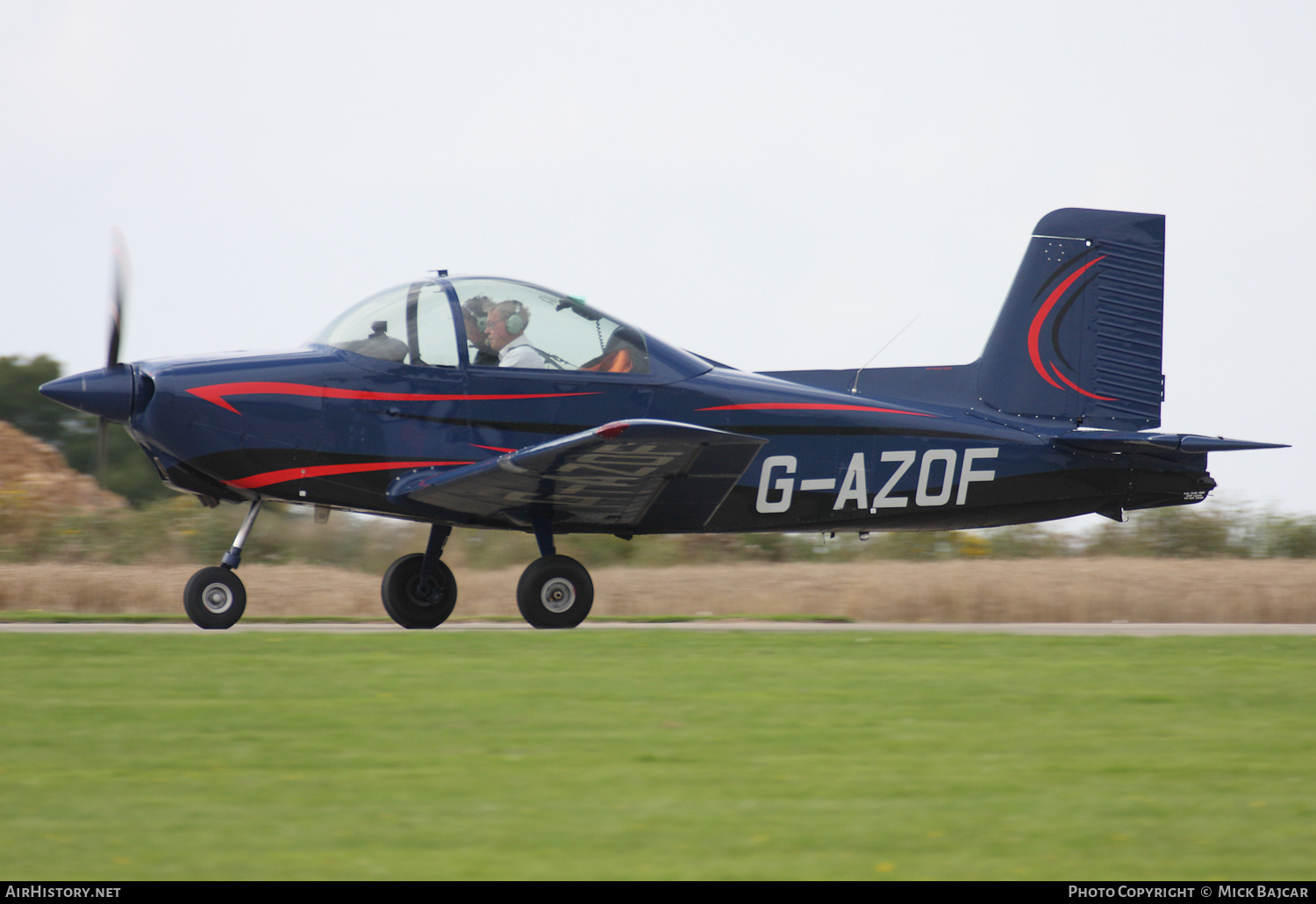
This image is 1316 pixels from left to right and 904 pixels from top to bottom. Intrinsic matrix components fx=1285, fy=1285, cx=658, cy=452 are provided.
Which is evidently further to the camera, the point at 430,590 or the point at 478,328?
the point at 430,590

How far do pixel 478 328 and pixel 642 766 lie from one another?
5590mm

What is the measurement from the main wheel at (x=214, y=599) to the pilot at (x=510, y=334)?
256 centimetres

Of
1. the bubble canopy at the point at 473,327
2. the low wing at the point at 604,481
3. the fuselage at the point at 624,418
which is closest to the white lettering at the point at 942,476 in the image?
the fuselage at the point at 624,418

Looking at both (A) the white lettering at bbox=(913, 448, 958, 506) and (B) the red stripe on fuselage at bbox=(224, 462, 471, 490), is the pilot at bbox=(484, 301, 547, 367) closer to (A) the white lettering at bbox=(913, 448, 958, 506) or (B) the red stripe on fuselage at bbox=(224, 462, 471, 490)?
(B) the red stripe on fuselage at bbox=(224, 462, 471, 490)

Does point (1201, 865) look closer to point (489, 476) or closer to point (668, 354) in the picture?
point (489, 476)

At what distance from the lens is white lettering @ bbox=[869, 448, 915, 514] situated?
414 inches

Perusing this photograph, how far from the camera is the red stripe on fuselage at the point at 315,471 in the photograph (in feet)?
31.1

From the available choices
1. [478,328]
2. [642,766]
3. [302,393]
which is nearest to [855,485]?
[478,328]

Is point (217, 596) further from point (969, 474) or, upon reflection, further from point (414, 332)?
point (969, 474)

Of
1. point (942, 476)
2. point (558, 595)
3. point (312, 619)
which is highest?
point (942, 476)

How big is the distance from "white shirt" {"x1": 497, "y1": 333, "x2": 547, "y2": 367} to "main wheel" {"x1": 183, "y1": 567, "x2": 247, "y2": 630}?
8.40ft

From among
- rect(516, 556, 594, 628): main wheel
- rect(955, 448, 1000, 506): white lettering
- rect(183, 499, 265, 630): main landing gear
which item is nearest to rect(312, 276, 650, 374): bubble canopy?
rect(516, 556, 594, 628): main wheel

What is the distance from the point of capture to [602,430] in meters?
8.38

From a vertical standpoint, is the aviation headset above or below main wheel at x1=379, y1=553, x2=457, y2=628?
above
